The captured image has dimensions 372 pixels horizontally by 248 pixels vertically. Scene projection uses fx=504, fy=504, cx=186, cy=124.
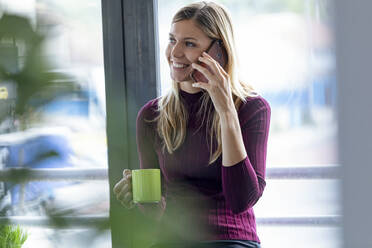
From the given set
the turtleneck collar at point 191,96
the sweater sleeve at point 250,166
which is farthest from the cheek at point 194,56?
the sweater sleeve at point 250,166

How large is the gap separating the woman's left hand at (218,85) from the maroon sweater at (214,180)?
0.11 m

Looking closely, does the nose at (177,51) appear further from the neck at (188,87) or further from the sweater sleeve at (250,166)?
the sweater sleeve at (250,166)

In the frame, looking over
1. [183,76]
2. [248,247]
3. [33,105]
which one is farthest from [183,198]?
[33,105]

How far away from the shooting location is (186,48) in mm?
1780

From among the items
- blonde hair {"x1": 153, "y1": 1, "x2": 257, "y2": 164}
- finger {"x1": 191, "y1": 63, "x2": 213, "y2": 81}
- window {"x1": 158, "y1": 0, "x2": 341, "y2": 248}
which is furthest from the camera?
window {"x1": 158, "y1": 0, "x2": 341, "y2": 248}

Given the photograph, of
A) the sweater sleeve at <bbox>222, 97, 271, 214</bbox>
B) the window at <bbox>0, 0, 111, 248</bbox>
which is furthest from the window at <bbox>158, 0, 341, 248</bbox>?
the window at <bbox>0, 0, 111, 248</bbox>

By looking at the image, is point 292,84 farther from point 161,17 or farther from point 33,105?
point 33,105

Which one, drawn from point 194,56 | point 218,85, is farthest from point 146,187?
point 194,56

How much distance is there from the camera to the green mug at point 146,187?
154 centimetres

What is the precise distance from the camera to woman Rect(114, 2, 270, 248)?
158cm

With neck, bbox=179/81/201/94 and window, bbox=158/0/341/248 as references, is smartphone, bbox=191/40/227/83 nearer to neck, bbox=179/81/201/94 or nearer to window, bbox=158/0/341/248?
neck, bbox=179/81/201/94

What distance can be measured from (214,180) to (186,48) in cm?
47

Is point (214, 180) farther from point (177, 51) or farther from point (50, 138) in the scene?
point (50, 138)

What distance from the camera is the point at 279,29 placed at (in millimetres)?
2174
